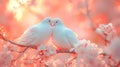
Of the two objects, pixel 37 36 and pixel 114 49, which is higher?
pixel 37 36

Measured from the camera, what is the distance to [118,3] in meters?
0.81

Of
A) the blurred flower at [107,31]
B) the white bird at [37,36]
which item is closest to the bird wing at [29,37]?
the white bird at [37,36]

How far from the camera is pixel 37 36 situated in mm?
561

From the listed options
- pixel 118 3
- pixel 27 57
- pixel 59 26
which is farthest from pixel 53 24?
pixel 118 3

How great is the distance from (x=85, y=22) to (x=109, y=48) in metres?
0.50

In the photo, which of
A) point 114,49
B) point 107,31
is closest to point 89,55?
point 114,49

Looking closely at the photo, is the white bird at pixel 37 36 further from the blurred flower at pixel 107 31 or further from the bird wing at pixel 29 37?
the blurred flower at pixel 107 31

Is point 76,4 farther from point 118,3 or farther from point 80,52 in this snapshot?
point 80,52

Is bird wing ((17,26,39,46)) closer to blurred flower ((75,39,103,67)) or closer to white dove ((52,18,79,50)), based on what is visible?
white dove ((52,18,79,50))

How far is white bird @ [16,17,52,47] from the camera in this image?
541 mm

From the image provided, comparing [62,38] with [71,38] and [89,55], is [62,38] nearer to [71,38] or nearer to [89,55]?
[71,38]

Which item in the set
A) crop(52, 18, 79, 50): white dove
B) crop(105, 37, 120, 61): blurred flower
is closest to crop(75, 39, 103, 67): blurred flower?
crop(105, 37, 120, 61): blurred flower

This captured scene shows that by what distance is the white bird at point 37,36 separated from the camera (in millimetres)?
541

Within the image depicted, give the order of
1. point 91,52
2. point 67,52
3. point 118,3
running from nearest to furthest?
point 91,52 → point 67,52 → point 118,3
